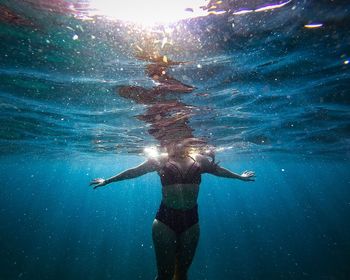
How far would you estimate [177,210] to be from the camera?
21.3ft

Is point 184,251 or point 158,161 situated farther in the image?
point 158,161

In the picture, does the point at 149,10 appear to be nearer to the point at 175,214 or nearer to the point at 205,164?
the point at 205,164

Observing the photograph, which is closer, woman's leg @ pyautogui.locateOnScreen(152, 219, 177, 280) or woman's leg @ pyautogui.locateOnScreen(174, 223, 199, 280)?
woman's leg @ pyautogui.locateOnScreen(152, 219, 177, 280)

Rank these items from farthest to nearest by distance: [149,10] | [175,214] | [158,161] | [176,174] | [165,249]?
1. [158,161]
2. [176,174]
3. [175,214]
4. [149,10]
5. [165,249]

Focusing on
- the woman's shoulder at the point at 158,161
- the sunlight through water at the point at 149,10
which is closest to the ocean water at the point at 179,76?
the sunlight through water at the point at 149,10

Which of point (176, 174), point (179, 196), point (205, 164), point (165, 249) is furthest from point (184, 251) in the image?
point (205, 164)

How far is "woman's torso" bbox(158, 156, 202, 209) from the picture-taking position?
664cm

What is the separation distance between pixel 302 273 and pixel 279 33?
22293 millimetres

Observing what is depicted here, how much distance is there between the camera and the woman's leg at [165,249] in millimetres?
6049

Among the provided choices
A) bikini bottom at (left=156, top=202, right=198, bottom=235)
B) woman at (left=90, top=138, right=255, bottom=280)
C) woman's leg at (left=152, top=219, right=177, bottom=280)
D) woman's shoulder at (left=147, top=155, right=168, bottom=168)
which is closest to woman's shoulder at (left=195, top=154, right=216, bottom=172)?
woman at (left=90, top=138, right=255, bottom=280)

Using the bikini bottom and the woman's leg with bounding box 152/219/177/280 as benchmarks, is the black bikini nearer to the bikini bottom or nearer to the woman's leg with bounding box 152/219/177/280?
the bikini bottom

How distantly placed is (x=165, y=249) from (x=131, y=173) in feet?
7.02

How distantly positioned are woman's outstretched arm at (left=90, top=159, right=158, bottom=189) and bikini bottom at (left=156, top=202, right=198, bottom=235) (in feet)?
3.70

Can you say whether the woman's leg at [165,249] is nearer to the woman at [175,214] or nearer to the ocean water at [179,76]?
the woman at [175,214]
